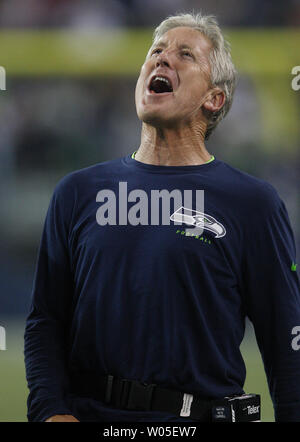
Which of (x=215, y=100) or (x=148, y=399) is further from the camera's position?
(x=215, y=100)

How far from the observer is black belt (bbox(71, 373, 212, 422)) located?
146 centimetres

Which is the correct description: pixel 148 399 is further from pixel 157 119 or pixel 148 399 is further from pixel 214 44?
pixel 214 44

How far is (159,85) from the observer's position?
5.62 ft

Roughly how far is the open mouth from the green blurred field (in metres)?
1.87

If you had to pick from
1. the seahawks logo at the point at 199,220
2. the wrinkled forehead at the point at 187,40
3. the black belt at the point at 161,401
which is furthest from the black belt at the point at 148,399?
the wrinkled forehead at the point at 187,40

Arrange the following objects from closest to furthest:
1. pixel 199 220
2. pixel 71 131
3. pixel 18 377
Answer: pixel 199 220 < pixel 18 377 < pixel 71 131

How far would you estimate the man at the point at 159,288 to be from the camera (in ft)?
4.87

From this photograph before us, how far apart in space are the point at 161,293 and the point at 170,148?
1.19ft

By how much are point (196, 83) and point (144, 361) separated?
2.17ft

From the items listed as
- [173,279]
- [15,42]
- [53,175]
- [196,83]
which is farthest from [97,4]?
[173,279]

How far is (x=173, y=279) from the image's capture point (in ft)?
4.97

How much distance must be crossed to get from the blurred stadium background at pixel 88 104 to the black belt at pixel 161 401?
10.4 ft

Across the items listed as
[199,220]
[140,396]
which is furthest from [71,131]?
[140,396]

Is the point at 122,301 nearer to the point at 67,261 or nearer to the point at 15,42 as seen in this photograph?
the point at 67,261
